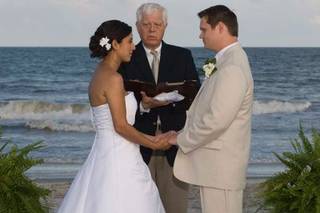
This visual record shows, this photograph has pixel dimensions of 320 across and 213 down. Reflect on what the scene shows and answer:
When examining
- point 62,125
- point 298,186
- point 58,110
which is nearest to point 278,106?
point 58,110

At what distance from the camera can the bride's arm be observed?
474 centimetres

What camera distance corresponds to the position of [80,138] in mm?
16938

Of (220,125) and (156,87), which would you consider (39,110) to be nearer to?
(156,87)

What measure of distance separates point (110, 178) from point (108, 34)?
3.07 ft

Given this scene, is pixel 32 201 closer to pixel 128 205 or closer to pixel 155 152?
pixel 128 205

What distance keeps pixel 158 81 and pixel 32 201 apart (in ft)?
4.33

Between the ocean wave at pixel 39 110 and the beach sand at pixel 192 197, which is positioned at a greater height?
the beach sand at pixel 192 197

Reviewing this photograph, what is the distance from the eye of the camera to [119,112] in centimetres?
477

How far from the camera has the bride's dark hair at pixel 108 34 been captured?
4859 mm

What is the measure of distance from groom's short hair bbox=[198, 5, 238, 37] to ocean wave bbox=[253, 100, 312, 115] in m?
19.1

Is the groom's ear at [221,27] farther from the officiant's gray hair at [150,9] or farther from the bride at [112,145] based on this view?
the officiant's gray hair at [150,9]

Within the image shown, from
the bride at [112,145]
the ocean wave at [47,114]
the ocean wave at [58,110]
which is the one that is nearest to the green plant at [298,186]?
the bride at [112,145]

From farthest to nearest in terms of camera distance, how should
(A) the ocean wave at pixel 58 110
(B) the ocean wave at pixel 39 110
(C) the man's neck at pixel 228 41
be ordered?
(B) the ocean wave at pixel 39 110, (A) the ocean wave at pixel 58 110, (C) the man's neck at pixel 228 41

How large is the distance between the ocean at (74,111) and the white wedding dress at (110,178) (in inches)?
28.5
